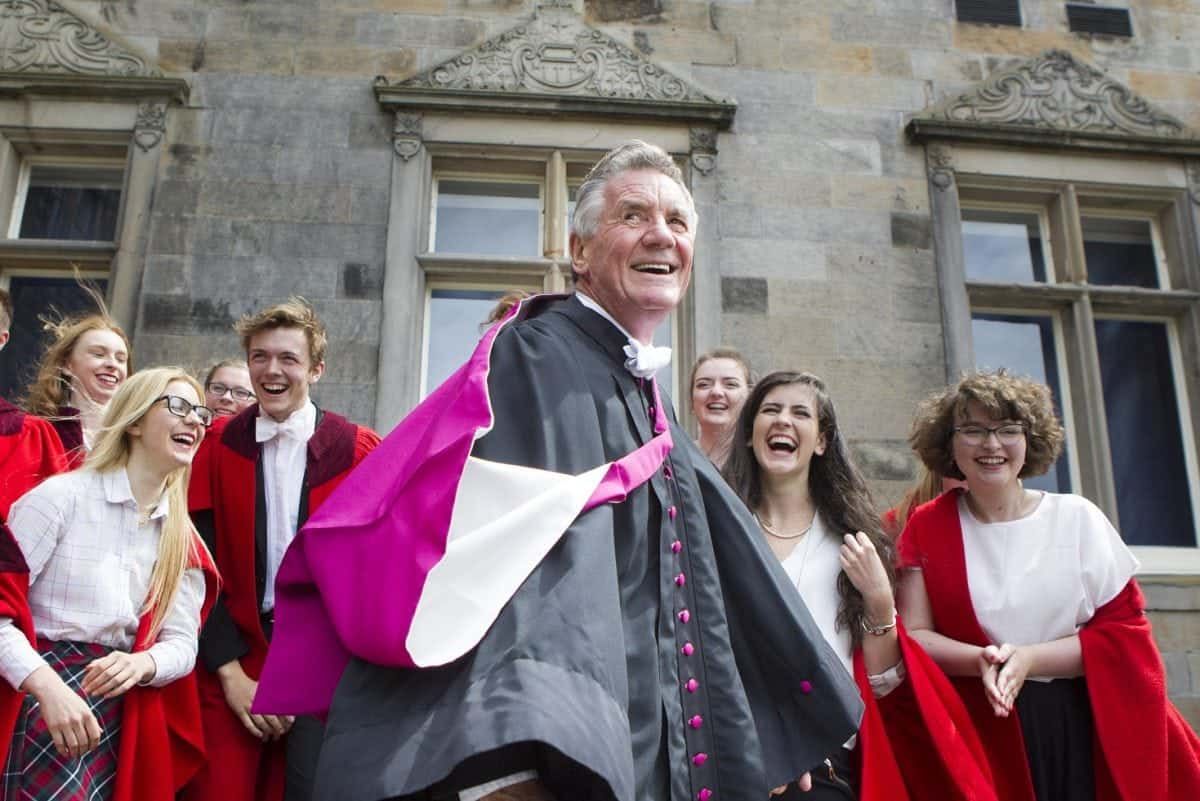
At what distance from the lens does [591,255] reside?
1.89 meters

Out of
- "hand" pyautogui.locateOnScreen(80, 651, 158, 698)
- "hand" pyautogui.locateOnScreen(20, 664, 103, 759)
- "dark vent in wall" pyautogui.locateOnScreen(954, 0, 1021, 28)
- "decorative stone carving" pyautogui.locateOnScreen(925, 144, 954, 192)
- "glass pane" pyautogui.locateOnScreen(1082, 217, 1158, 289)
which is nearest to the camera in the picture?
"hand" pyautogui.locateOnScreen(20, 664, 103, 759)

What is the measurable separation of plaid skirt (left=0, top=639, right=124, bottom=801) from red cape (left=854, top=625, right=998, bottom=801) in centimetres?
196

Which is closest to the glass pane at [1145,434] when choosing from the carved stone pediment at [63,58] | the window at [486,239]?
the window at [486,239]

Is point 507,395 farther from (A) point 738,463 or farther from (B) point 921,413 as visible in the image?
(B) point 921,413

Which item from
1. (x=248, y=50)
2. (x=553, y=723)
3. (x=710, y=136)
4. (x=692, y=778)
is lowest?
(x=692, y=778)

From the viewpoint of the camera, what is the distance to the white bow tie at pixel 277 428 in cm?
312

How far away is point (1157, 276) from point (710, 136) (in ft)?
10.1

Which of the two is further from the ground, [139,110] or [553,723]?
[139,110]

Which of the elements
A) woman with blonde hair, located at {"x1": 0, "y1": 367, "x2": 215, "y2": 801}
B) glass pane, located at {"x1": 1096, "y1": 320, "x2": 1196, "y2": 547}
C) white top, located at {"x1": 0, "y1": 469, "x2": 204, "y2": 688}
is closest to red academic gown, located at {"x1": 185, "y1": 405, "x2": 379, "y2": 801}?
woman with blonde hair, located at {"x1": 0, "y1": 367, "x2": 215, "y2": 801}

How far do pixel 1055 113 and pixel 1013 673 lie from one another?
4623mm

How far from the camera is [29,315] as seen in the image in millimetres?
5379

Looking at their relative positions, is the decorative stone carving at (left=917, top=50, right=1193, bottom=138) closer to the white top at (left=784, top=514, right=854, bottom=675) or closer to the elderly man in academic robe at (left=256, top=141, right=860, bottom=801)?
the white top at (left=784, top=514, right=854, bottom=675)

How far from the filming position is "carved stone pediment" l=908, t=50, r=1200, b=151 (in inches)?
232

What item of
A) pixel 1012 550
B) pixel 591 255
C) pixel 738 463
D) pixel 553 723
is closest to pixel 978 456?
pixel 1012 550
